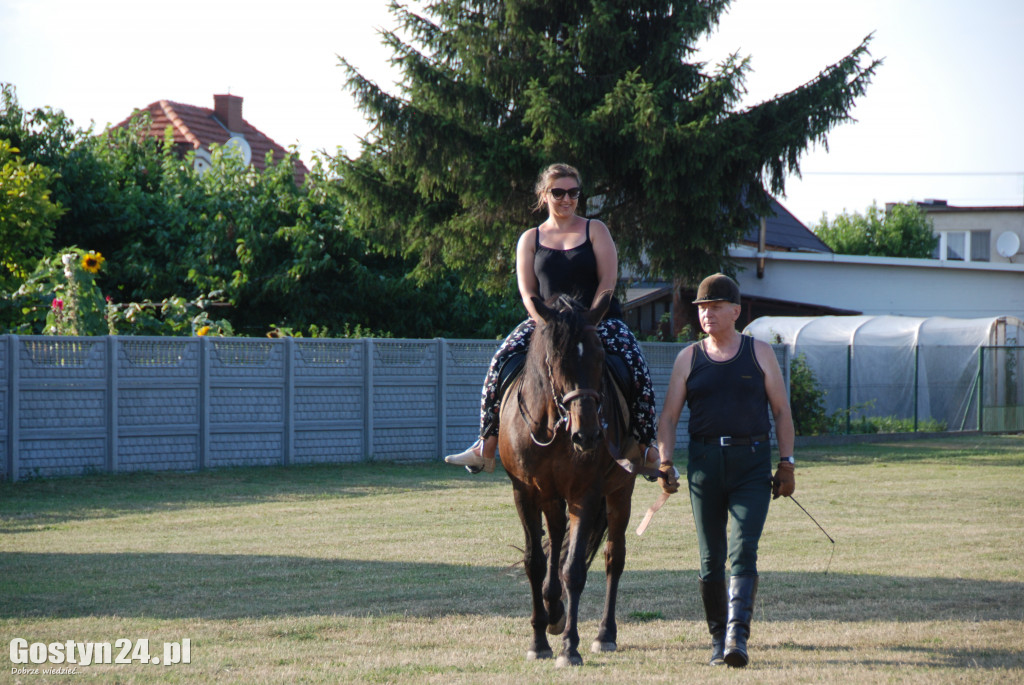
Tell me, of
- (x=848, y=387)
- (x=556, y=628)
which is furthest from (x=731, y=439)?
(x=848, y=387)

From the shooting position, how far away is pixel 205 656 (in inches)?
227

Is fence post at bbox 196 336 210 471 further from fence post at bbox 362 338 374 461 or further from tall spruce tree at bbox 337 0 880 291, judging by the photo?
tall spruce tree at bbox 337 0 880 291

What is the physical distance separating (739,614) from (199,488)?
11079mm

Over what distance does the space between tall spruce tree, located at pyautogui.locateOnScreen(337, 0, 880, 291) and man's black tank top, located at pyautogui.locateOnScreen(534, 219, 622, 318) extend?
1253cm

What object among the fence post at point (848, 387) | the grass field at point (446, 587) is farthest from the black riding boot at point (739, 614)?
the fence post at point (848, 387)

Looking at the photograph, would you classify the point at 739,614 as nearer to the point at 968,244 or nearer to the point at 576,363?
the point at 576,363

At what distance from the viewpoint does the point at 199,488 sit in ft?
49.3

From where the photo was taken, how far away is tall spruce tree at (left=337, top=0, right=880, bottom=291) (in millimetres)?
19062

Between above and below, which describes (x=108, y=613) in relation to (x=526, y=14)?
below

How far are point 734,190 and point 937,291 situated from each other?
17028mm

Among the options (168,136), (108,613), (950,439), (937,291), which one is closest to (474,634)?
(108,613)

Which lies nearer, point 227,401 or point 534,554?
point 534,554

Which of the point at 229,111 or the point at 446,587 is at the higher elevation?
the point at 229,111

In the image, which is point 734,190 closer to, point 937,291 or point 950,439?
point 950,439
